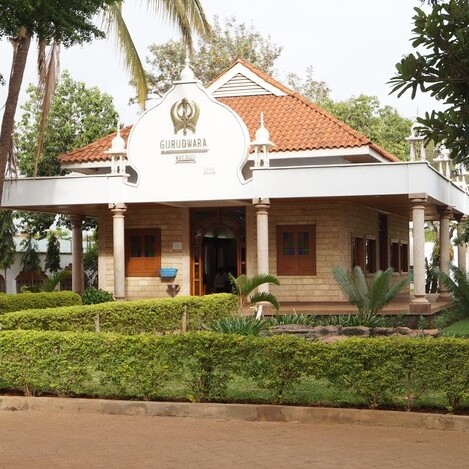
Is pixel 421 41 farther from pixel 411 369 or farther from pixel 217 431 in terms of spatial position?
pixel 217 431

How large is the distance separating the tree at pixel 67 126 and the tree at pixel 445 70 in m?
26.6

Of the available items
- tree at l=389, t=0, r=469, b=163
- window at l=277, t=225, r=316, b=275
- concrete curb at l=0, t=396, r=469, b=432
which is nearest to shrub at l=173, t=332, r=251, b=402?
concrete curb at l=0, t=396, r=469, b=432

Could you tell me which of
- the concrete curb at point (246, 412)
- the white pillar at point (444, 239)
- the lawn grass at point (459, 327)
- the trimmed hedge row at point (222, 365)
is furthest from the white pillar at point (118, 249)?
the concrete curb at point (246, 412)

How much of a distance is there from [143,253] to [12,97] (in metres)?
8.58

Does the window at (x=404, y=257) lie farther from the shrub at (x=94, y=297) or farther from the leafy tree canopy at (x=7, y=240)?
the leafy tree canopy at (x=7, y=240)

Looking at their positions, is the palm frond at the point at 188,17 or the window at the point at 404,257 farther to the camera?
the window at the point at 404,257

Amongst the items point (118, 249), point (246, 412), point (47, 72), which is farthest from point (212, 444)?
point (118, 249)

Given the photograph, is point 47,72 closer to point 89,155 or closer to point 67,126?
point 89,155

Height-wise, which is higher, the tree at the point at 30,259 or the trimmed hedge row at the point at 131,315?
the tree at the point at 30,259

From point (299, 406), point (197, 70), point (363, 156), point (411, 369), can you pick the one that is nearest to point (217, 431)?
point (299, 406)

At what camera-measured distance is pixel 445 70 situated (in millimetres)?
8422

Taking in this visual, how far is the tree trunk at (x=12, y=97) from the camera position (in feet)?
62.2

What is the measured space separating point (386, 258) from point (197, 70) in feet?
56.9

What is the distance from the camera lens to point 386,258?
101ft
